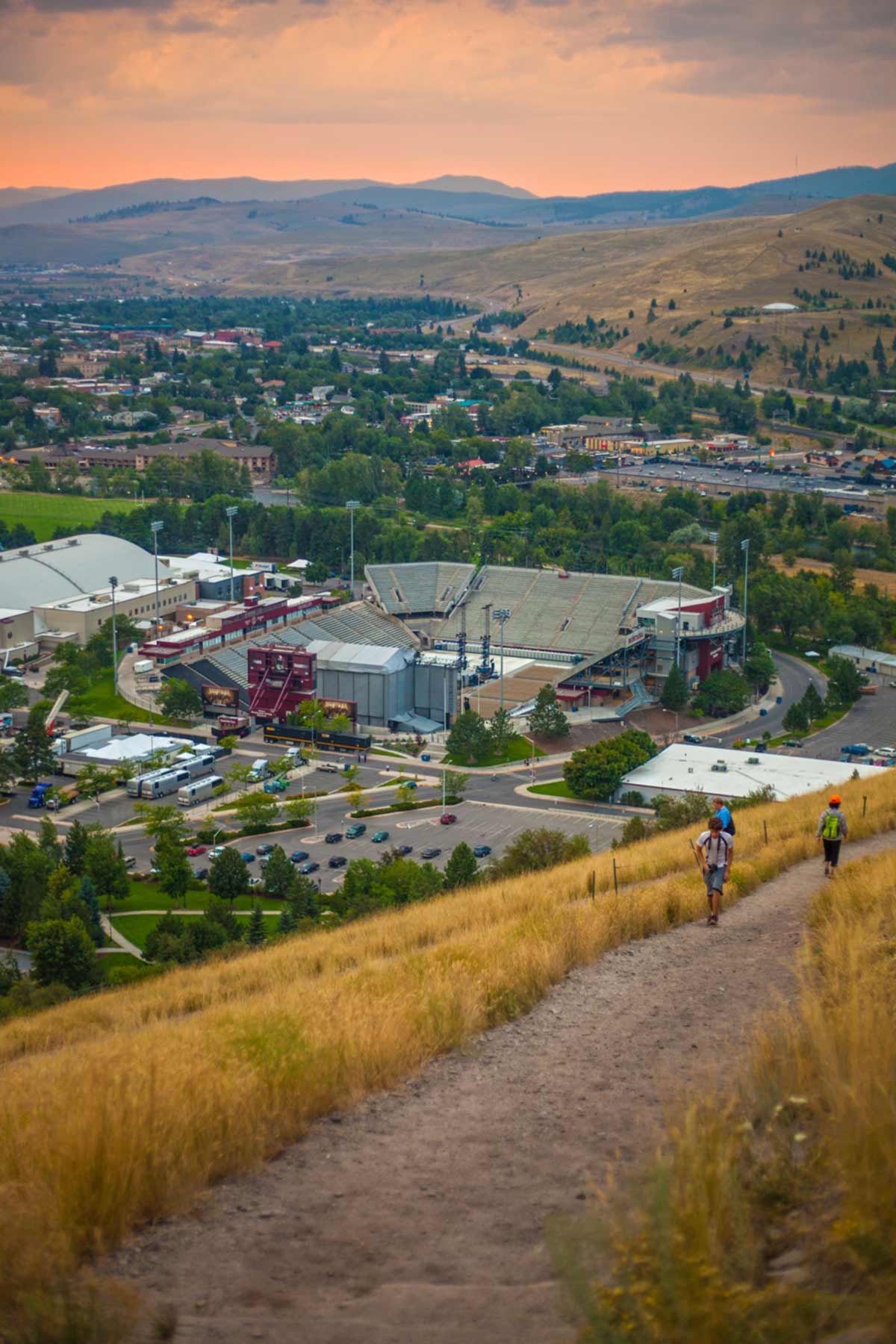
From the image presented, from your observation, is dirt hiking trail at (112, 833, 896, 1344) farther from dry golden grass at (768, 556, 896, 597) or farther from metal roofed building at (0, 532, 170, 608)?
dry golden grass at (768, 556, 896, 597)

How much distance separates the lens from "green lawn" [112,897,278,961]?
68.5 feet

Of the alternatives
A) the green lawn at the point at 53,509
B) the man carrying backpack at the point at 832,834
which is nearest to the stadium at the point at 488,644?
the green lawn at the point at 53,509

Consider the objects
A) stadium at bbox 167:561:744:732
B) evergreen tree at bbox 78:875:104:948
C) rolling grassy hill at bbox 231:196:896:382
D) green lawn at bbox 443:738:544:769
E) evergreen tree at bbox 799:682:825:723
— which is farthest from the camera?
rolling grassy hill at bbox 231:196:896:382

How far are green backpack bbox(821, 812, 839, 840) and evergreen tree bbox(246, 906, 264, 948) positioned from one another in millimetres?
10371

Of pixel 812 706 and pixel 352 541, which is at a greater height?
pixel 352 541

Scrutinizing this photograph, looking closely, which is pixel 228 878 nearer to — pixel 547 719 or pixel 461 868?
pixel 461 868

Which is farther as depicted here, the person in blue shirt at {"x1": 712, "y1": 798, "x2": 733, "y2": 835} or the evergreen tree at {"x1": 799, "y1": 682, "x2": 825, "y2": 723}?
the evergreen tree at {"x1": 799, "y1": 682, "x2": 825, "y2": 723}

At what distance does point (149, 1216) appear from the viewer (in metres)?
4.21

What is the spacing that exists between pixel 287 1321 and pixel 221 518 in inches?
2264

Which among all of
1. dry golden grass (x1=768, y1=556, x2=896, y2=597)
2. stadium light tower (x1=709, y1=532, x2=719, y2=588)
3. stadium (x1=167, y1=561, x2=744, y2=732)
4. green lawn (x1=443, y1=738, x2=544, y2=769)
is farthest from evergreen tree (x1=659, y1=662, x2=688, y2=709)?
dry golden grass (x1=768, y1=556, x2=896, y2=597)

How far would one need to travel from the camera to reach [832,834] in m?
9.28

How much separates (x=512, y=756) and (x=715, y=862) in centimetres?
2474

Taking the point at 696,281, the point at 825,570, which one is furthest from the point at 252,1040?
the point at 696,281

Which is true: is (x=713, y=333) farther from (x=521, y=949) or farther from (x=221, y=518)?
(x=521, y=949)
